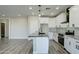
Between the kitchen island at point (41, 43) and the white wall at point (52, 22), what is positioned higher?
the white wall at point (52, 22)

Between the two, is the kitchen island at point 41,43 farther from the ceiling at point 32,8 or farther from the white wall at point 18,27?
the white wall at point 18,27

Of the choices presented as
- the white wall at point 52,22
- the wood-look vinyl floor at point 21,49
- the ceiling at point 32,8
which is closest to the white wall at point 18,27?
the white wall at point 52,22

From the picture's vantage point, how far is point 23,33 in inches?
524

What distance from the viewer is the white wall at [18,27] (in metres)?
13.3

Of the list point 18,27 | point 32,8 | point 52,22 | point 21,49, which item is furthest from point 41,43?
point 18,27

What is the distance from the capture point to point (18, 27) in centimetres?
1343

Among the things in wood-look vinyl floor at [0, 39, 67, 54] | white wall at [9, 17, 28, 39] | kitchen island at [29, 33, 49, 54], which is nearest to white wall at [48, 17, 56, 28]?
white wall at [9, 17, 28, 39]

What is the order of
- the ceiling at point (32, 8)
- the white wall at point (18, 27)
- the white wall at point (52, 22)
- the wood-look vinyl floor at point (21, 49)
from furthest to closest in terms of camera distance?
the white wall at point (18, 27) < the white wall at point (52, 22) < the ceiling at point (32, 8) < the wood-look vinyl floor at point (21, 49)

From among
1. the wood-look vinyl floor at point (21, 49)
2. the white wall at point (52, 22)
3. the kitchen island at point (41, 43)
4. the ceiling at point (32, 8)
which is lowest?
the wood-look vinyl floor at point (21, 49)

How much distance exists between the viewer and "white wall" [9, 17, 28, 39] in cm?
1334

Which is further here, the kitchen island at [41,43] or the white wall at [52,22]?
the white wall at [52,22]
